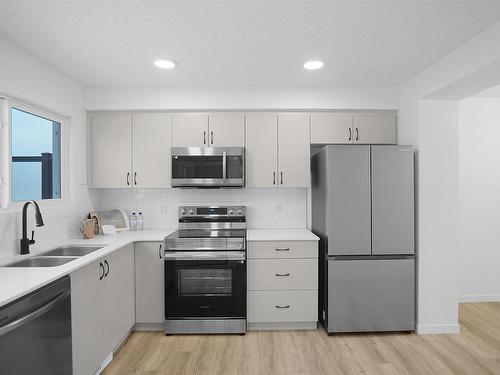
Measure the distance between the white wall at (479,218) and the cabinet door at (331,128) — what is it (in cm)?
156

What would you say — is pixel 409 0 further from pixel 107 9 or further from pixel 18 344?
pixel 18 344

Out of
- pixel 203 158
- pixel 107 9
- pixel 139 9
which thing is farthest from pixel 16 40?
pixel 203 158

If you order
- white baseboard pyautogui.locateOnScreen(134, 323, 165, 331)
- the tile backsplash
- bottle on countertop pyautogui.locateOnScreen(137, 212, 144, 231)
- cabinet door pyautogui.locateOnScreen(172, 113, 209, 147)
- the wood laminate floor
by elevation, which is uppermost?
cabinet door pyautogui.locateOnScreen(172, 113, 209, 147)

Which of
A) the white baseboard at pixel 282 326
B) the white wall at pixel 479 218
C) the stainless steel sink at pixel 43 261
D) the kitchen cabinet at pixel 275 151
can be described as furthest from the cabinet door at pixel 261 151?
the white wall at pixel 479 218

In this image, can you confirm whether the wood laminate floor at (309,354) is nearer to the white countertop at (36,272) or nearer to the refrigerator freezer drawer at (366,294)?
the refrigerator freezer drawer at (366,294)

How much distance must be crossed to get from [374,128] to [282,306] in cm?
205

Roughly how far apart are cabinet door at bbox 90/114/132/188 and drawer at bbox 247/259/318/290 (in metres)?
1.58

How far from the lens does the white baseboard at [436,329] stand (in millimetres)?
2947

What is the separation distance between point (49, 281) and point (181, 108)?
208 cm

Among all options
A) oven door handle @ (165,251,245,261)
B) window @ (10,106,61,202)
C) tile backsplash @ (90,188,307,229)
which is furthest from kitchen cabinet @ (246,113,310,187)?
window @ (10,106,61,202)

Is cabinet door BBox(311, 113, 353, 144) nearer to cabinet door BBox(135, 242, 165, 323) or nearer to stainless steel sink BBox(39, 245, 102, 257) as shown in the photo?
cabinet door BBox(135, 242, 165, 323)

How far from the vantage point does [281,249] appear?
2980 mm

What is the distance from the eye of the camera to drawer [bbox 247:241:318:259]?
2.98m

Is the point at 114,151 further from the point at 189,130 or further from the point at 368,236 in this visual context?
the point at 368,236
